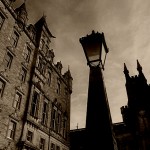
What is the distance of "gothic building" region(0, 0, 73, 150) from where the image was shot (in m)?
15.6

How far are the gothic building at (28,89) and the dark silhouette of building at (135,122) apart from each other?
7937 millimetres

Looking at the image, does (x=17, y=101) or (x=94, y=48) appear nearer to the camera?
(x=94, y=48)

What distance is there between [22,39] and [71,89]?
13.7 meters

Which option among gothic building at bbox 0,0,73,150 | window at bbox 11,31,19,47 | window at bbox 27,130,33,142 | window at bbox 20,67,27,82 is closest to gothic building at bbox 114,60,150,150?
gothic building at bbox 0,0,73,150

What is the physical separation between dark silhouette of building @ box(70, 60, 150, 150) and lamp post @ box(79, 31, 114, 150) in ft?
82.7

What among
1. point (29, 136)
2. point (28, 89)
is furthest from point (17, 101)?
point (29, 136)

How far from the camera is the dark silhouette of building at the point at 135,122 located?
91.6 ft

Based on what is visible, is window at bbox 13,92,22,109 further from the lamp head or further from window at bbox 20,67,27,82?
the lamp head

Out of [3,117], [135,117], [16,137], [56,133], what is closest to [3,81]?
[3,117]

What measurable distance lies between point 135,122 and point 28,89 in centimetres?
1985

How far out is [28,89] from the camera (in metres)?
19.1

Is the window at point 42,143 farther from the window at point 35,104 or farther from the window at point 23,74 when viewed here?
the window at point 23,74

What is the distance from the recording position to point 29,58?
2094 cm

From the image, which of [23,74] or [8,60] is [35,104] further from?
[8,60]
